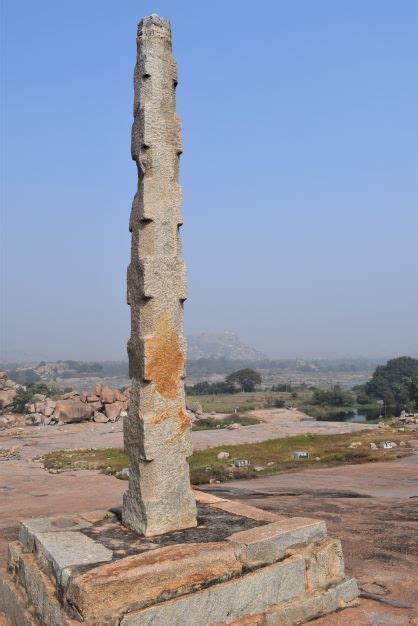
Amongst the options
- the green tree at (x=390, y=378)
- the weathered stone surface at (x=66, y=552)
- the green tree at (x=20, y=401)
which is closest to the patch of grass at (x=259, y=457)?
the weathered stone surface at (x=66, y=552)

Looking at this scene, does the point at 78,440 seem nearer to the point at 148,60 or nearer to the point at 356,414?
the point at 148,60

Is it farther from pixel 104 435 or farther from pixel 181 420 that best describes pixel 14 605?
pixel 104 435

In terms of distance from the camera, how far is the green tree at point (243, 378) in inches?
4156

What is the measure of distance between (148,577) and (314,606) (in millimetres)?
2199

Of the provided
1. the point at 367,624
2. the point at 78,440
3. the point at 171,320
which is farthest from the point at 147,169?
the point at 78,440

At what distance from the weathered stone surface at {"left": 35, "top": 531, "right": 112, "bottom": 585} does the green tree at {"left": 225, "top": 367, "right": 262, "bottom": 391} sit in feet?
323

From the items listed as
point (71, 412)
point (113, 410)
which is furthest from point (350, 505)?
point (113, 410)

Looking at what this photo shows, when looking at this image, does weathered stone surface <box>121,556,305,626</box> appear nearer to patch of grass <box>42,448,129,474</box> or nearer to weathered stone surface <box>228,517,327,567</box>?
weathered stone surface <box>228,517,327,567</box>

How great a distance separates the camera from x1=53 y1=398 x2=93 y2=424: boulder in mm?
41750

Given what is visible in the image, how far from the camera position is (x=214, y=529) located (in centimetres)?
725

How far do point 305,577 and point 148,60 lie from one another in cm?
672

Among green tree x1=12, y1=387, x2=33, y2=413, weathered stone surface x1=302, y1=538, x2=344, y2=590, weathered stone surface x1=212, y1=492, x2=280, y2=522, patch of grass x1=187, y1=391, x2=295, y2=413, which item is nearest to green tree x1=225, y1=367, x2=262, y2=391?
patch of grass x1=187, y1=391, x2=295, y2=413

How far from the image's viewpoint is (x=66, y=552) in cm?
629

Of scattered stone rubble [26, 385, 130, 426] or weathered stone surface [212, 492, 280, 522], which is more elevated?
weathered stone surface [212, 492, 280, 522]
